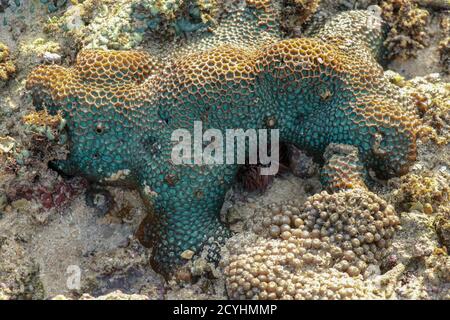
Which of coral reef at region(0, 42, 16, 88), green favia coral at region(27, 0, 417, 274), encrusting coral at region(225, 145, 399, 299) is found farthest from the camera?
coral reef at region(0, 42, 16, 88)

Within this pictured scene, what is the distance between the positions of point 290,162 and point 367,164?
89 cm

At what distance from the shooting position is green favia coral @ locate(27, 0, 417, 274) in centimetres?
546

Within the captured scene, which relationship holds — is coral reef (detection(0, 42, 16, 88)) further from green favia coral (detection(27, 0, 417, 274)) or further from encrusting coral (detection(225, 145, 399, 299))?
encrusting coral (detection(225, 145, 399, 299))

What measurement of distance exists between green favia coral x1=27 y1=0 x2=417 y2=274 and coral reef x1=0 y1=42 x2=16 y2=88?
1.91 feet

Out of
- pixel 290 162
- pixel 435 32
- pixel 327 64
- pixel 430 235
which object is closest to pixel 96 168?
pixel 290 162

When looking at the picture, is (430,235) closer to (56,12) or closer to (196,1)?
(196,1)

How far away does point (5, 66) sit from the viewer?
6.11 meters

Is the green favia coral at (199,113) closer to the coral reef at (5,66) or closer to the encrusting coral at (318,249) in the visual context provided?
the encrusting coral at (318,249)

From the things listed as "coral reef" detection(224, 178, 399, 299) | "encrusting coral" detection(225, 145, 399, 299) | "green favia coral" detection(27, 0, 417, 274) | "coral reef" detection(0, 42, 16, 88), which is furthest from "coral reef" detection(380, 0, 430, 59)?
"coral reef" detection(0, 42, 16, 88)

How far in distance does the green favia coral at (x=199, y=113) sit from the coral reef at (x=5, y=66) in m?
0.58

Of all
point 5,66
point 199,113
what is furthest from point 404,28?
point 5,66

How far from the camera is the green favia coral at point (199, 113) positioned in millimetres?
5457

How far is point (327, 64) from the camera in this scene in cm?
560

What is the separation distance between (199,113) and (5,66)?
2558mm
